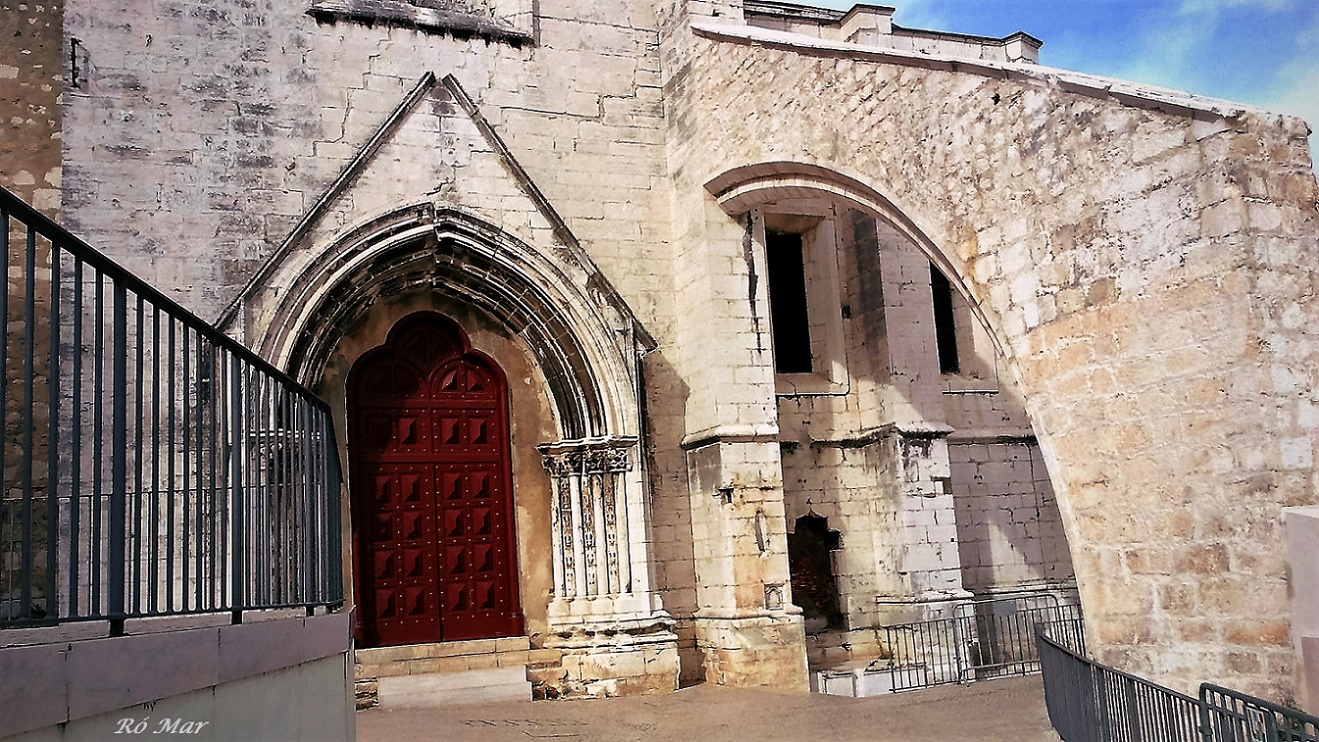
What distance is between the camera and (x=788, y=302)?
11758mm

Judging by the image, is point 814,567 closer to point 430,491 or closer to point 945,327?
point 945,327

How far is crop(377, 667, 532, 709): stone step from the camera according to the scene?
29.5ft

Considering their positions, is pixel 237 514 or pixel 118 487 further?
pixel 237 514

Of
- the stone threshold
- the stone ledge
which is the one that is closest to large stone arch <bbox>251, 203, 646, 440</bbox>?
the stone ledge

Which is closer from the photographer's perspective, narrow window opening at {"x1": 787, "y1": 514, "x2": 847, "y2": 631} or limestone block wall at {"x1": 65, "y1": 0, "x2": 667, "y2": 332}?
limestone block wall at {"x1": 65, "y1": 0, "x2": 667, "y2": 332}

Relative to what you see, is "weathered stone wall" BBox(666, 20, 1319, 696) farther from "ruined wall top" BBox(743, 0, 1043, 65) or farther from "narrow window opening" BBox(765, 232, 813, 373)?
"ruined wall top" BBox(743, 0, 1043, 65)

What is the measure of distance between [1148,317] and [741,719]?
4.10m

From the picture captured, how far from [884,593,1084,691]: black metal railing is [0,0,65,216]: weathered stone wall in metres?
7.69

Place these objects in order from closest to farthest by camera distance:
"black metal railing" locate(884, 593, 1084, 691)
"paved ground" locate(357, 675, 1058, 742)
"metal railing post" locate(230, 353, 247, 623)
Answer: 1. "metal railing post" locate(230, 353, 247, 623)
2. "paved ground" locate(357, 675, 1058, 742)
3. "black metal railing" locate(884, 593, 1084, 691)

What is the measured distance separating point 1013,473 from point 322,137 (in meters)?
8.01

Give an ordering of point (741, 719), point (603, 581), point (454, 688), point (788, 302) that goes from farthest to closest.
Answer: point (788, 302) → point (603, 581) → point (454, 688) → point (741, 719)

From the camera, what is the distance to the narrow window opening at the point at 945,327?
40.7 ft

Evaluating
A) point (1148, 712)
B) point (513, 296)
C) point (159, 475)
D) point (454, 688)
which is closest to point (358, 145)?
point (513, 296)

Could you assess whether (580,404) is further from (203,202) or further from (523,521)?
(203,202)
